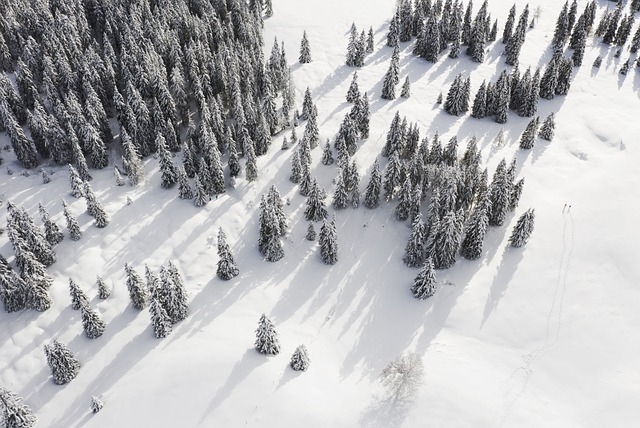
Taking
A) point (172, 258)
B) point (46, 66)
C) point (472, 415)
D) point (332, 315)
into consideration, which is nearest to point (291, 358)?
point (332, 315)

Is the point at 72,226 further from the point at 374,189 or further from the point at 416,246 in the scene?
the point at 416,246

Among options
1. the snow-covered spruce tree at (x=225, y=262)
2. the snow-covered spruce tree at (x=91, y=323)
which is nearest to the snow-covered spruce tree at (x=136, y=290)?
the snow-covered spruce tree at (x=91, y=323)

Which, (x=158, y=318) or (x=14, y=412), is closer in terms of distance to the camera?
(x=14, y=412)

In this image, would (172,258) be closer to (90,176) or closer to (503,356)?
(90,176)

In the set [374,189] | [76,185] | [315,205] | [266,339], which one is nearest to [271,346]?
[266,339]

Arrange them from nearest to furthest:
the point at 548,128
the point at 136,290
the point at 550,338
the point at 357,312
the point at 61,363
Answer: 1. the point at 61,363
2. the point at 136,290
3. the point at 550,338
4. the point at 357,312
5. the point at 548,128

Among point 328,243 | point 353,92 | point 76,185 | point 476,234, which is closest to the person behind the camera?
point 476,234

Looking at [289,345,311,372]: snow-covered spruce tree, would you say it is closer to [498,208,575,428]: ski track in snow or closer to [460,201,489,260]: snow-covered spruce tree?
[498,208,575,428]: ski track in snow
